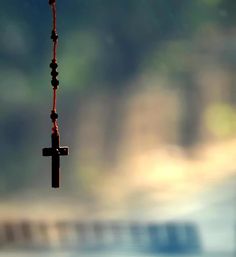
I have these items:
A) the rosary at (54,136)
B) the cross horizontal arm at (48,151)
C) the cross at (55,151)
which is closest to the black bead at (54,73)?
the rosary at (54,136)

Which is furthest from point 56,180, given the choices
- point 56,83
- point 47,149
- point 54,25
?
point 54,25

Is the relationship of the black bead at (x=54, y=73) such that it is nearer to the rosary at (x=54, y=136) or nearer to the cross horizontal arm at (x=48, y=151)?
the rosary at (x=54, y=136)

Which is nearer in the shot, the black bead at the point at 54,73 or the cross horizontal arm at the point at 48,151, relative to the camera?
the black bead at the point at 54,73

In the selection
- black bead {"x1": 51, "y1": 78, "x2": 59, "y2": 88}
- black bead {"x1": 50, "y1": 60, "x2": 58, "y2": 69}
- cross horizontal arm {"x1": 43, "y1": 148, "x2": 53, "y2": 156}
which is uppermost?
black bead {"x1": 50, "y1": 60, "x2": 58, "y2": 69}

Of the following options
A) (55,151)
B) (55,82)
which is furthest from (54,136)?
(55,82)

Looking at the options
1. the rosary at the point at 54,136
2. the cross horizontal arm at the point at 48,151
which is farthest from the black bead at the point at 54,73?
the cross horizontal arm at the point at 48,151

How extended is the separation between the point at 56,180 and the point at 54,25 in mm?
1488

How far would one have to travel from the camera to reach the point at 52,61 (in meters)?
5.26

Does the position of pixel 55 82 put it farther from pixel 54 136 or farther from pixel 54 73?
pixel 54 136

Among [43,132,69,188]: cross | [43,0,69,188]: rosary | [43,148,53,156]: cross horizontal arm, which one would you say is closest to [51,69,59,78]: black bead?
[43,0,69,188]: rosary

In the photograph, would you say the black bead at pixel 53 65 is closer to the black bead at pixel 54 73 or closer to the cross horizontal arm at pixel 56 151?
the black bead at pixel 54 73

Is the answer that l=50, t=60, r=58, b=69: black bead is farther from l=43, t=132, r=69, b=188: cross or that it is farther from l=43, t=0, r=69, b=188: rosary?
l=43, t=132, r=69, b=188: cross

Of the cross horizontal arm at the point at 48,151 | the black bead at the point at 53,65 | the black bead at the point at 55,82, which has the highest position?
the black bead at the point at 53,65

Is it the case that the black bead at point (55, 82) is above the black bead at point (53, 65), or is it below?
below
